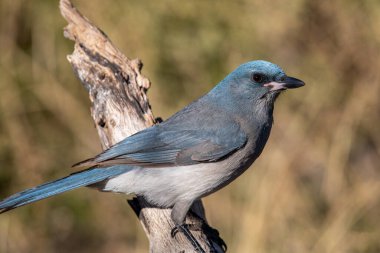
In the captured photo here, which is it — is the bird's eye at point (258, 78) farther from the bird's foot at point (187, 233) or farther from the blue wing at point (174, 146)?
the bird's foot at point (187, 233)

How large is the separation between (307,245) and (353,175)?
104cm

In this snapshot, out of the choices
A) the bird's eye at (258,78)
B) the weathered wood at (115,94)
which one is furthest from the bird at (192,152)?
the weathered wood at (115,94)

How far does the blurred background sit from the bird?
2439 mm

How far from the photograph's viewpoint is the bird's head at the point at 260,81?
17.5 ft

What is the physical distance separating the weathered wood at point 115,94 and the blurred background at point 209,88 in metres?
2.36

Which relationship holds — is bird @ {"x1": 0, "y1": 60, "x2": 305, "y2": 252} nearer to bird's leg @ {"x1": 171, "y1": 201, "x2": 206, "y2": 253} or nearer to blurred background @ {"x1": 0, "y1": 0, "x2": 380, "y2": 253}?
bird's leg @ {"x1": 171, "y1": 201, "x2": 206, "y2": 253}

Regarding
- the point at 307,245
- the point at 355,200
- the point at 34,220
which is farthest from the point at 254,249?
the point at 34,220

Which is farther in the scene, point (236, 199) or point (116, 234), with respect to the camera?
point (116, 234)

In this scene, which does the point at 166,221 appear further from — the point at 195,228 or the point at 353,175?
the point at 353,175

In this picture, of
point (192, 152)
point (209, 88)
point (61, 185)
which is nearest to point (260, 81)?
point (192, 152)

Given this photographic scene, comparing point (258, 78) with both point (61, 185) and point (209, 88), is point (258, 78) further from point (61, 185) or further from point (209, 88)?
point (209, 88)

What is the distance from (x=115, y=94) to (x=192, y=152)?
0.89 metres

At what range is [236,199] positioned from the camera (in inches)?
322

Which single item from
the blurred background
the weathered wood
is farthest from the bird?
the blurred background
